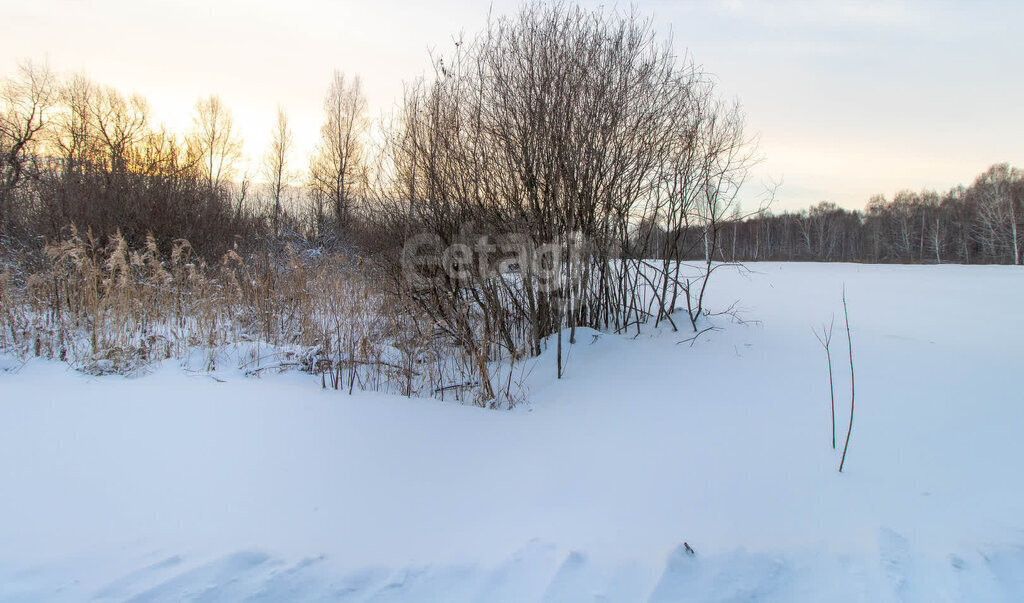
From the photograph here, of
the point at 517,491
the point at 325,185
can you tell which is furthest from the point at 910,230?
the point at 517,491

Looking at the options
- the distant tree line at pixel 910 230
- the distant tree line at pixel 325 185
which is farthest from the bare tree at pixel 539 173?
the distant tree line at pixel 910 230

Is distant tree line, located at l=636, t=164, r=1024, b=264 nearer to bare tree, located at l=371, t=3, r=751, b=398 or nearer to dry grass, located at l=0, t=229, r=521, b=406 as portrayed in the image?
bare tree, located at l=371, t=3, r=751, b=398

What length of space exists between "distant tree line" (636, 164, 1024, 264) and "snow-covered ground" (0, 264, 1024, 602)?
978 inches

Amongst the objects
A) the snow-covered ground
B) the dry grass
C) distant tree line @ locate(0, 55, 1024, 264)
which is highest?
distant tree line @ locate(0, 55, 1024, 264)

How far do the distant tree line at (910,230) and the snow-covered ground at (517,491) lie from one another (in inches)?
978

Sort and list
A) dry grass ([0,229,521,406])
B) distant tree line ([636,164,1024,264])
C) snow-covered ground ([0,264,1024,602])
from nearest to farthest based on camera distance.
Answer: snow-covered ground ([0,264,1024,602]) < dry grass ([0,229,521,406]) < distant tree line ([636,164,1024,264])

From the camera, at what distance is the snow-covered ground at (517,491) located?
172cm

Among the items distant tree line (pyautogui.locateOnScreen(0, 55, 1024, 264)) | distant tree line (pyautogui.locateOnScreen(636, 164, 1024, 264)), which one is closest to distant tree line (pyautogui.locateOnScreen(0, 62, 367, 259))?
distant tree line (pyautogui.locateOnScreen(0, 55, 1024, 264))

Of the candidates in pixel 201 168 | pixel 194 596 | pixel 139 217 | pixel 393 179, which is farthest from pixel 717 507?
pixel 201 168

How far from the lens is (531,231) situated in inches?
197

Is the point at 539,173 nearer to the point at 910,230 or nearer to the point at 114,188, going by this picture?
the point at 114,188

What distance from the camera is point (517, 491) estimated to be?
238 centimetres

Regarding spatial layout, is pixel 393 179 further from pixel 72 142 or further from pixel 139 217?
pixel 72 142

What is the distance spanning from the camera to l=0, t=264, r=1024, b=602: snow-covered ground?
1.72m
